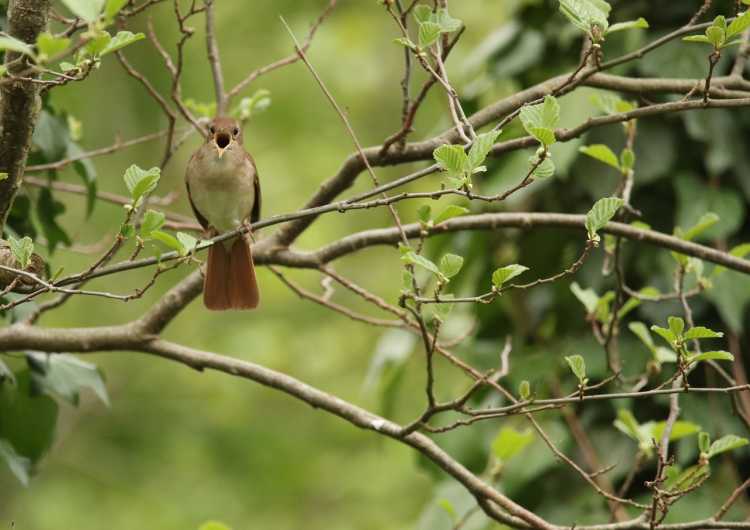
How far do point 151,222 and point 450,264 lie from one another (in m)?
0.58

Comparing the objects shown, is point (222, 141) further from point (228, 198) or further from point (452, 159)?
point (452, 159)

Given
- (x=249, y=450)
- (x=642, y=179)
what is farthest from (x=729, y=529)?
(x=249, y=450)

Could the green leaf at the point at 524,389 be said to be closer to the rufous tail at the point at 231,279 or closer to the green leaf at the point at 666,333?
the green leaf at the point at 666,333

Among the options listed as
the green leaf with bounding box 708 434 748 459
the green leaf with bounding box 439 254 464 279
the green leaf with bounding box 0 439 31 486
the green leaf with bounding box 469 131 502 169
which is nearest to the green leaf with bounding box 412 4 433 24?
the green leaf with bounding box 469 131 502 169

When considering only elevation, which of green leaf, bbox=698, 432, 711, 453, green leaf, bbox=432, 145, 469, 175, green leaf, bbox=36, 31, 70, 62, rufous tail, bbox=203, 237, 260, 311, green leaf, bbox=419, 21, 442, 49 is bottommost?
green leaf, bbox=698, 432, 711, 453

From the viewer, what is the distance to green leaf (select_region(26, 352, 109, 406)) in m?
3.05

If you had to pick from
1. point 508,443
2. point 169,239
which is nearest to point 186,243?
point 169,239

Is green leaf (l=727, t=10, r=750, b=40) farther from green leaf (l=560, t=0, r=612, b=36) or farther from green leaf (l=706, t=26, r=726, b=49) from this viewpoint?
green leaf (l=560, t=0, r=612, b=36)

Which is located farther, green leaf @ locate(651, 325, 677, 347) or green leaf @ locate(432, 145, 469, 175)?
green leaf @ locate(651, 325, 677, 347)

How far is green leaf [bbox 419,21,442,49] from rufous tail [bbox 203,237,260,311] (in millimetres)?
1043

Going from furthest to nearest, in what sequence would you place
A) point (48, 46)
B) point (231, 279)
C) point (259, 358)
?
point (259, 358), point (231, 279), point (48, 46)

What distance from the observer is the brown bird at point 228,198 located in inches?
130

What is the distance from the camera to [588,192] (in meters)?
3.99

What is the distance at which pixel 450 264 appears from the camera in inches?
87.0
